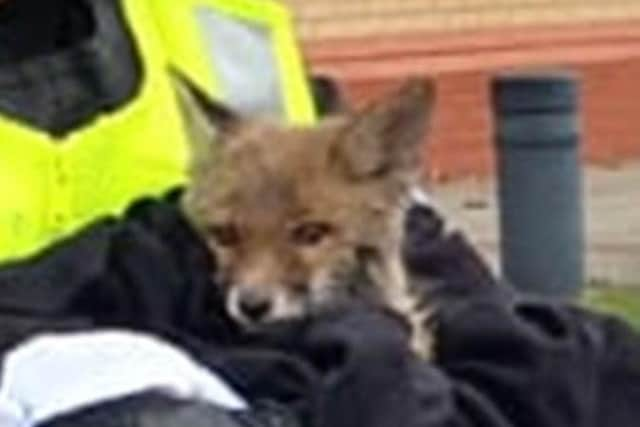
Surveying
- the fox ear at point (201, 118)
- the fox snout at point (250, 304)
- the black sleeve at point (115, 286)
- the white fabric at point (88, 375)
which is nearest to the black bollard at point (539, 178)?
the fox ear at point (201, 118)

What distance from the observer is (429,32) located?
611 inches

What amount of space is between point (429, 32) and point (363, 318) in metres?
12.0

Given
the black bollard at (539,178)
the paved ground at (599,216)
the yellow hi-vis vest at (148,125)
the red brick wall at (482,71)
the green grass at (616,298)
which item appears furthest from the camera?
the red brick wall at (482,71)

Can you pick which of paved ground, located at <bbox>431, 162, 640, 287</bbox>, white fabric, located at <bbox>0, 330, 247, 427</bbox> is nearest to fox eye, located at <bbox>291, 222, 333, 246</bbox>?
white fabric, located at <bbox>0, 330, 247, 427</bbox>

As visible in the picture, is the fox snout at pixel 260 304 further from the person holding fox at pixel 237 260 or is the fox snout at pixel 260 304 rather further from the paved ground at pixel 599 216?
the paved ground at pixel 599 216

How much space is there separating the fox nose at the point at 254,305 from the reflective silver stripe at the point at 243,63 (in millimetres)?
780

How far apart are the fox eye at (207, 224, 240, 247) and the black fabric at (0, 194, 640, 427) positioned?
0.04 meters

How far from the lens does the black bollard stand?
1136cm

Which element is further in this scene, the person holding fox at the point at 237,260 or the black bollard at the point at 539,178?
the black bollard at the point at 539,178

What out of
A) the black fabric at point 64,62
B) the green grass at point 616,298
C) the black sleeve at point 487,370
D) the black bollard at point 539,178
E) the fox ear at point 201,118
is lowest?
the green grass at point 616,298

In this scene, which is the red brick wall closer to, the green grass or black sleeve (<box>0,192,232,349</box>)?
the green grass

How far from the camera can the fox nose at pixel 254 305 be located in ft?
12.3

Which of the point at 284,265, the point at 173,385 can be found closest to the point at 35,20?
the point at 284,265

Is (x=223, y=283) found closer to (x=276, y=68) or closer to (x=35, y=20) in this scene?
(x=35, y=20)
